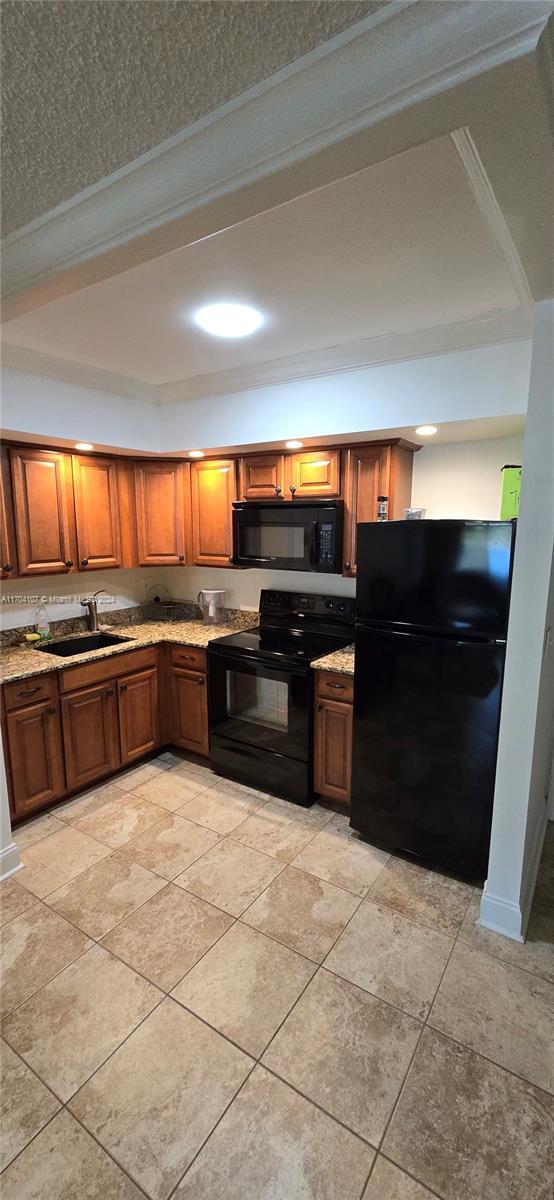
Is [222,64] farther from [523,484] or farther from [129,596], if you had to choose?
[129,596]

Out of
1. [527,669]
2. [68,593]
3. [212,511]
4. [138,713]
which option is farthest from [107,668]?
[527,669]

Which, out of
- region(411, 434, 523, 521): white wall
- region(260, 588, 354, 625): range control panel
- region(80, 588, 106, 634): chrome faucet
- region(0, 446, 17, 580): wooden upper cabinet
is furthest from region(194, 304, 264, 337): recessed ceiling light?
region(80, 588, 106, 634): chrome faucet

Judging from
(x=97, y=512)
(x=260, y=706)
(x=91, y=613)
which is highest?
(x=97, y=512)

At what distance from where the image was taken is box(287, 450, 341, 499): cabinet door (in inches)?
111

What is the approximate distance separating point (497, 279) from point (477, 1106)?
2.58 metres

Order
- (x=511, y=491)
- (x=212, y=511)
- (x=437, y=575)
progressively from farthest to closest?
(x=212, y=511) < (x=511, y=491) < (x=437, y=575)

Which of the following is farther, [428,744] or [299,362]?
[299,362]

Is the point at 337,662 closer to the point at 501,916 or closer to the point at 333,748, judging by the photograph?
the point at 333,748

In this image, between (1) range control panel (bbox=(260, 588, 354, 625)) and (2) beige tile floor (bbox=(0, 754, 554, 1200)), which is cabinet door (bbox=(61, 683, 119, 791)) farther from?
(1) range control panel (bbox=(260, 588, 354, 625))

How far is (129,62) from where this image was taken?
0.89m

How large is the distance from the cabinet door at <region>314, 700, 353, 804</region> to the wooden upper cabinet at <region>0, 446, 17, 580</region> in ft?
6.18

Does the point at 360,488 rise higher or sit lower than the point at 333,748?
higher

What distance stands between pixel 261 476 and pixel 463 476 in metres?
1.19

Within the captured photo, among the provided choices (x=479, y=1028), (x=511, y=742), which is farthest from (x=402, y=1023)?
(x=511, y=742)
